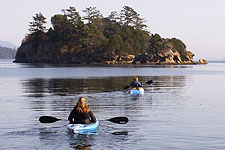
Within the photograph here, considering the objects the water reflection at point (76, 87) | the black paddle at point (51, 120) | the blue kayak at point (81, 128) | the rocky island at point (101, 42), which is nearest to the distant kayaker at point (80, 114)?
the blue kayak at point (81, 128)

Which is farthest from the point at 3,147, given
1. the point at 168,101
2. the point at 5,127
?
the point at 168,101

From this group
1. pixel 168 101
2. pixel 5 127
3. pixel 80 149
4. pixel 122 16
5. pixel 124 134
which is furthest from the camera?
pixel 122 16

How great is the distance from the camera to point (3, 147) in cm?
1530

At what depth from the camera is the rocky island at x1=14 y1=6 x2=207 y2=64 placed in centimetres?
16662

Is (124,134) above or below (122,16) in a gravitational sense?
below

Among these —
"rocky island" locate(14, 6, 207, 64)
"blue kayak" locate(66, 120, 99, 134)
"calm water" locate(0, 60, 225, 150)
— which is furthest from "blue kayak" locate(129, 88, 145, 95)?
"rocky island" locate(14, 6, 207, 64)

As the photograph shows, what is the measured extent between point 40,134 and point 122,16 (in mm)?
169618

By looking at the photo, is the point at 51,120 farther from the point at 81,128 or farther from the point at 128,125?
the point at 128,125

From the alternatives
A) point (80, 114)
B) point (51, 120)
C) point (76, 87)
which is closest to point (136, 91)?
point (76, 87)

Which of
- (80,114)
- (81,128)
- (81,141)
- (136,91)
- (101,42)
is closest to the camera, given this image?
(81,141)

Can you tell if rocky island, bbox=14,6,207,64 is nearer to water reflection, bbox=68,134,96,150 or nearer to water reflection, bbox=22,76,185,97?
water reflection, bbox=22,76,185,97

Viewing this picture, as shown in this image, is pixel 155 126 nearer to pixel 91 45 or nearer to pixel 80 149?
pixel 80 149

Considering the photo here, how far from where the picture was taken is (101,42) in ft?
550

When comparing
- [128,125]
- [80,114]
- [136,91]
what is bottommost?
[128,125]
